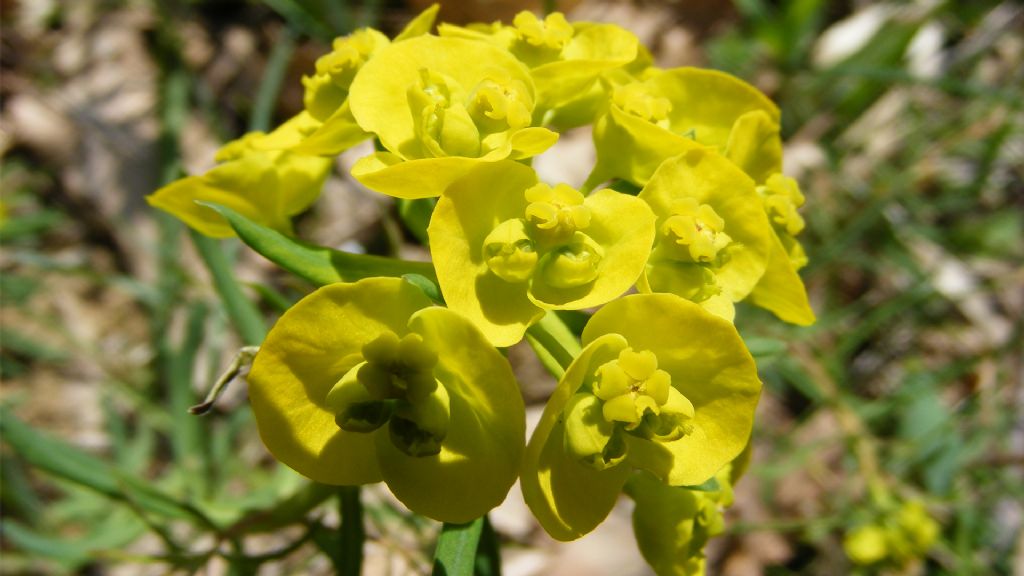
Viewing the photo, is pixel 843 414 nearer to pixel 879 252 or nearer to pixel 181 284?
pixel 879 252

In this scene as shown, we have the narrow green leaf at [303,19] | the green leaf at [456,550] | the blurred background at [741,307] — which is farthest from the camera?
the narrow green leaf at [303,19]

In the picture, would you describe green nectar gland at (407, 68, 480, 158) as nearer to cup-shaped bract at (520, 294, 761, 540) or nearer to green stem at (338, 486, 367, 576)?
cup-shaped bract at (520, 294, 761, 540)

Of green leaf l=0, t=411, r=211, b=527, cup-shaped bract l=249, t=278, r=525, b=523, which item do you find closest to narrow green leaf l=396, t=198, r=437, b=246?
cup-shaped bract l=249, t=278, r=525, b=523

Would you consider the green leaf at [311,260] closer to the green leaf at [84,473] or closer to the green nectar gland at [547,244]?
the green nectar gland at [547,244]

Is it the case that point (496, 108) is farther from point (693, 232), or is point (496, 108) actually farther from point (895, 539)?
point (895, 539)

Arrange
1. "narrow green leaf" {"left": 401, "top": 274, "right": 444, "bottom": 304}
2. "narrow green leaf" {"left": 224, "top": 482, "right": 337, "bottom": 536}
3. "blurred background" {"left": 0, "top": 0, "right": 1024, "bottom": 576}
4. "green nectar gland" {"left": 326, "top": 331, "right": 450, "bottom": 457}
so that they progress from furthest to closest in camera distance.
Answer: "blurred background" {"left": 0, "top": 0, "right": 1024, "bottom": 576}
"narrow green leaf" {"left": 224, "top": 482, "right": 337, "bottom": 536}
"narrow green leaf" {"left": 401, "top": 274, "right": 444, "bottom": 304}
"green nectar gland" {"left": 326, "top": 331, "right": 450, "bottom": 457}

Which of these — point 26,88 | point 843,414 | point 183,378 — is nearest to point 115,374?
point 183,378

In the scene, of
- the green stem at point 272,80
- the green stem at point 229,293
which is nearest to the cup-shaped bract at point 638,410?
the green stem at point 229,293
